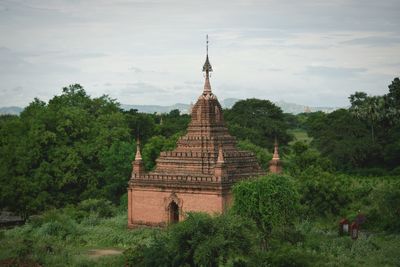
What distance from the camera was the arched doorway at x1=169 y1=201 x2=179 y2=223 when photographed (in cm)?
3656

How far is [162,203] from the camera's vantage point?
36.8m

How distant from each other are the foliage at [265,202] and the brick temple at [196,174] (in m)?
2.46

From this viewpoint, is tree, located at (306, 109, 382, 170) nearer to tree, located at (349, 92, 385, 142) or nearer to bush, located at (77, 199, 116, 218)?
tree, located at (349, 92, 385, 142)

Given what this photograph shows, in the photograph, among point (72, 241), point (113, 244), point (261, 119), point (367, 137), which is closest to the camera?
point (113, 244)

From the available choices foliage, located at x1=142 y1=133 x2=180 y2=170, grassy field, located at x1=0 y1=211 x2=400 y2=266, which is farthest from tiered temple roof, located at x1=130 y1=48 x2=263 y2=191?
foliage, located at x1=142 y1=133 x2=180 y2=170

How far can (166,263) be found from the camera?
83.4 ft

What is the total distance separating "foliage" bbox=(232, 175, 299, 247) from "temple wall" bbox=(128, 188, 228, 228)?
2.33 m

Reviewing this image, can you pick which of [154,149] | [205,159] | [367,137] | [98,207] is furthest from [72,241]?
[367,137]

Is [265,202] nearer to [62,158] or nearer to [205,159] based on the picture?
[205,159]

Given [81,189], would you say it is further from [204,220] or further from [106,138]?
[204,220]

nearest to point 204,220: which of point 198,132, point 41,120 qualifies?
point 198,132

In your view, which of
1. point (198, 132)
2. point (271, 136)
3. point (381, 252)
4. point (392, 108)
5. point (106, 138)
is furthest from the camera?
point (271, 136)

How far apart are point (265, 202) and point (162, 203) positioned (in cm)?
660

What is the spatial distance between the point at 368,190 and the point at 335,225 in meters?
7.32
